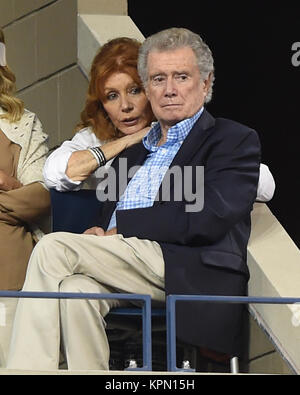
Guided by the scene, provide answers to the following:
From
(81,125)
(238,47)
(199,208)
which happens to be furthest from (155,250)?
(238,47)

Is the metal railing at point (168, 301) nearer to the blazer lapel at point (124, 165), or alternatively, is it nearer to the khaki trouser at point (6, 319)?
the khaki trouser at point (6, 319)

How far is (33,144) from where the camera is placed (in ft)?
25.5

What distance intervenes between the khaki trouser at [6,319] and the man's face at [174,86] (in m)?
1.04

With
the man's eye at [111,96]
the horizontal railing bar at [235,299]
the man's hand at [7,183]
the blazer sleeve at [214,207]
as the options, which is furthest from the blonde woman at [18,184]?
the horizontal railing bar at [235,299]

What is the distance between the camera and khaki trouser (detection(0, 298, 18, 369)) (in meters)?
6.62

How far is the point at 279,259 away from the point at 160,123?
24.7 inches

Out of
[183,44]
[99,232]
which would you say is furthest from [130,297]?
[183,44]

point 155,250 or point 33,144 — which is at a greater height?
point 33,144

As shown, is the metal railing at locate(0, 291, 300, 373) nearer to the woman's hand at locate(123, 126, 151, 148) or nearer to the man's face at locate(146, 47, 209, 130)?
the man's face at locate(146, 47, 209, 130)

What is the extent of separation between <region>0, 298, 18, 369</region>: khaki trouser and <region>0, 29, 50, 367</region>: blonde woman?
819 mm
